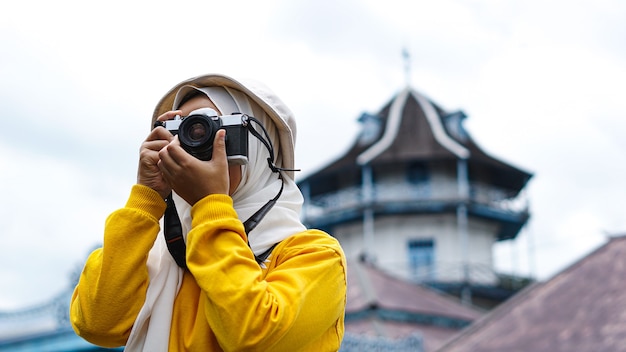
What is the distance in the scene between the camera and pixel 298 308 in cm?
200

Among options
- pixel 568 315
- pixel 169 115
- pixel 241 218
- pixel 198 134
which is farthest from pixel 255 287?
pixel 568 315

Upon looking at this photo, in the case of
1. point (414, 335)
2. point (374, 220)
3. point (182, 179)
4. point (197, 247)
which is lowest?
point (374, 220)

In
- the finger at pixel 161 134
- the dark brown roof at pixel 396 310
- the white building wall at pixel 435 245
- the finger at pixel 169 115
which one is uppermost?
the finger at pixel 169 115

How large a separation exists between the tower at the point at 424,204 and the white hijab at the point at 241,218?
2878cm

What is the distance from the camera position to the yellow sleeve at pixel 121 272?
209 cm

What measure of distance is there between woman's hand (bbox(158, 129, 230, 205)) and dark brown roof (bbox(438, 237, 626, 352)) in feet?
36.3

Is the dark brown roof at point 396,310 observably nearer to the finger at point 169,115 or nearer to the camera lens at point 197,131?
the finger at point 169,115

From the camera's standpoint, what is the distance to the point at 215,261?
1989mm

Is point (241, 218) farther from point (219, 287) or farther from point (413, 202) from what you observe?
point (413, 202)

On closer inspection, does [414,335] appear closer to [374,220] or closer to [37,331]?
[37,331]

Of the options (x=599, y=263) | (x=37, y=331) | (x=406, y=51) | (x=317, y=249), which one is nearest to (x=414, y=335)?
(x=599, y=263)

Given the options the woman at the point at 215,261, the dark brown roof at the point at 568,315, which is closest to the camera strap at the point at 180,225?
the woman at the point at 215,261

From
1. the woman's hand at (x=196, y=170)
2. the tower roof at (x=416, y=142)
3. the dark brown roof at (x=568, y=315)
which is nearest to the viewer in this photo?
the woman's hand at (x=196, y=170)

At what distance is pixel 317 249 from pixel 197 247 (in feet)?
1.03
